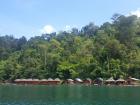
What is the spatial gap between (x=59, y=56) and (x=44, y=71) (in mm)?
7283

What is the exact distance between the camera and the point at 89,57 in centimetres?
10450

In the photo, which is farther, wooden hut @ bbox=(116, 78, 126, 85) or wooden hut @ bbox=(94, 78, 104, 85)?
wooden hut @ bbox=(94, 78, 104, 85)

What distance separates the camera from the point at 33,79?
106 metres

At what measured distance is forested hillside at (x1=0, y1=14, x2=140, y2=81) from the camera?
317 feet

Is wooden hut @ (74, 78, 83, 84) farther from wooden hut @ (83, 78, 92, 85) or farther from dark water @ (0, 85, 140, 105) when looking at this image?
dark water @ (0, 85, 140, 105)

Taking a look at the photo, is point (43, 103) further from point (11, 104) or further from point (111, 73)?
point (111, 73)

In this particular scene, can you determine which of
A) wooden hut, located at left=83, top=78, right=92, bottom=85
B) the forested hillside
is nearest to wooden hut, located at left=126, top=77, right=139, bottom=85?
the forested hillside

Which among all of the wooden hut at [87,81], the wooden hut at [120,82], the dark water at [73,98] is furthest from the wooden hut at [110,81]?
the dark water at [73,98]

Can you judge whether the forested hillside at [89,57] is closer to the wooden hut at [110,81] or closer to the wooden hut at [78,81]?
the wooden hut at [78,81]

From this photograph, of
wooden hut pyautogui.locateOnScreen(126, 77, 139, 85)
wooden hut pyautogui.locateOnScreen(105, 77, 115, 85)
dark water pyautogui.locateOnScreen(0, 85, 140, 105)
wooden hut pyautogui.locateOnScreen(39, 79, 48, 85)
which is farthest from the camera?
wooden hut pyautogui.locateOnScreen(39, 79, 48, 85)

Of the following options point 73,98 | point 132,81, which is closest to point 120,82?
point 132,81

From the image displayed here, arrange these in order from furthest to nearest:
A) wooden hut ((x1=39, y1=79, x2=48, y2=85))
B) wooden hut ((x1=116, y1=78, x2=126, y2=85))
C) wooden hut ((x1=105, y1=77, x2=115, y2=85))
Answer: wooden hut ((x1=39, y1=79, x2=48, y2=85)), wooden hut ((x1=105, y1=77, x2=115, y2=85)), wooden hut ((x1=116, y1=78, x2=126, y2=85))

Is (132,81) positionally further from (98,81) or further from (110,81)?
(98,81)

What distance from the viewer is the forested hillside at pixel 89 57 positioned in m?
96.7
